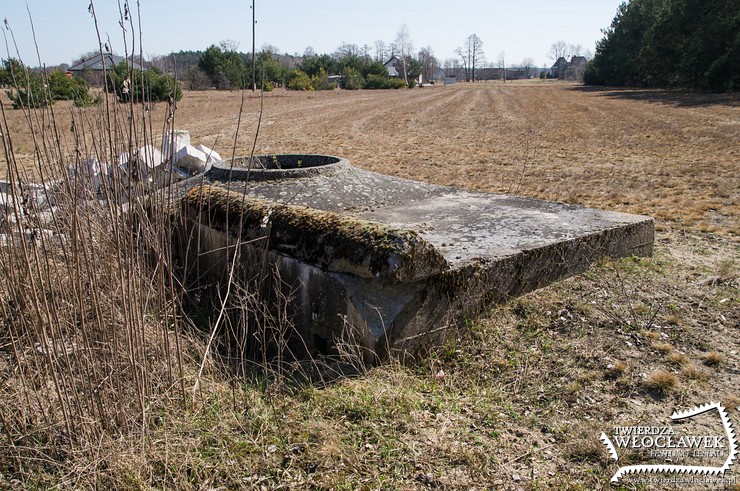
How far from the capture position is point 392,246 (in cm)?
310

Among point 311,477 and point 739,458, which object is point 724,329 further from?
point 311,477

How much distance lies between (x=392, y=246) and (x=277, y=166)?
303 cm

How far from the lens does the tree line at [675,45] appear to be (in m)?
27.7

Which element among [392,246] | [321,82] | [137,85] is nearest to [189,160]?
[137,85]

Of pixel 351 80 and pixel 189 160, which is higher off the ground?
pixel 351 80

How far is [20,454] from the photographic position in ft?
7.79

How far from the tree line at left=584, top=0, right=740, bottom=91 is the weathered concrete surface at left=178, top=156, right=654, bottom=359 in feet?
89.2

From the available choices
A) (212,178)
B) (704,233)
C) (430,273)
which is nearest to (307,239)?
(430,273)

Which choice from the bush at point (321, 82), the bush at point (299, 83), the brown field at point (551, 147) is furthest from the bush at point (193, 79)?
the bush at point (321, 82)

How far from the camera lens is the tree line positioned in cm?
2772

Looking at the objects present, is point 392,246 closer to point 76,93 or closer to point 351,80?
point 76,93

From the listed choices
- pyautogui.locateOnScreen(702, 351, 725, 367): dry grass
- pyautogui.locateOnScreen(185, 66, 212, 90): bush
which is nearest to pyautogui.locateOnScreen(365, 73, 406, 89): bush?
pyautogui.locateOnScreen(185, 66, 212, 90): bush

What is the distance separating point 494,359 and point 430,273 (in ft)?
1.99

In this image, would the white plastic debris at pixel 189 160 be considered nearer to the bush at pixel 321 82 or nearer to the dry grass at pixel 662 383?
the dry grass at pixel 662 383
